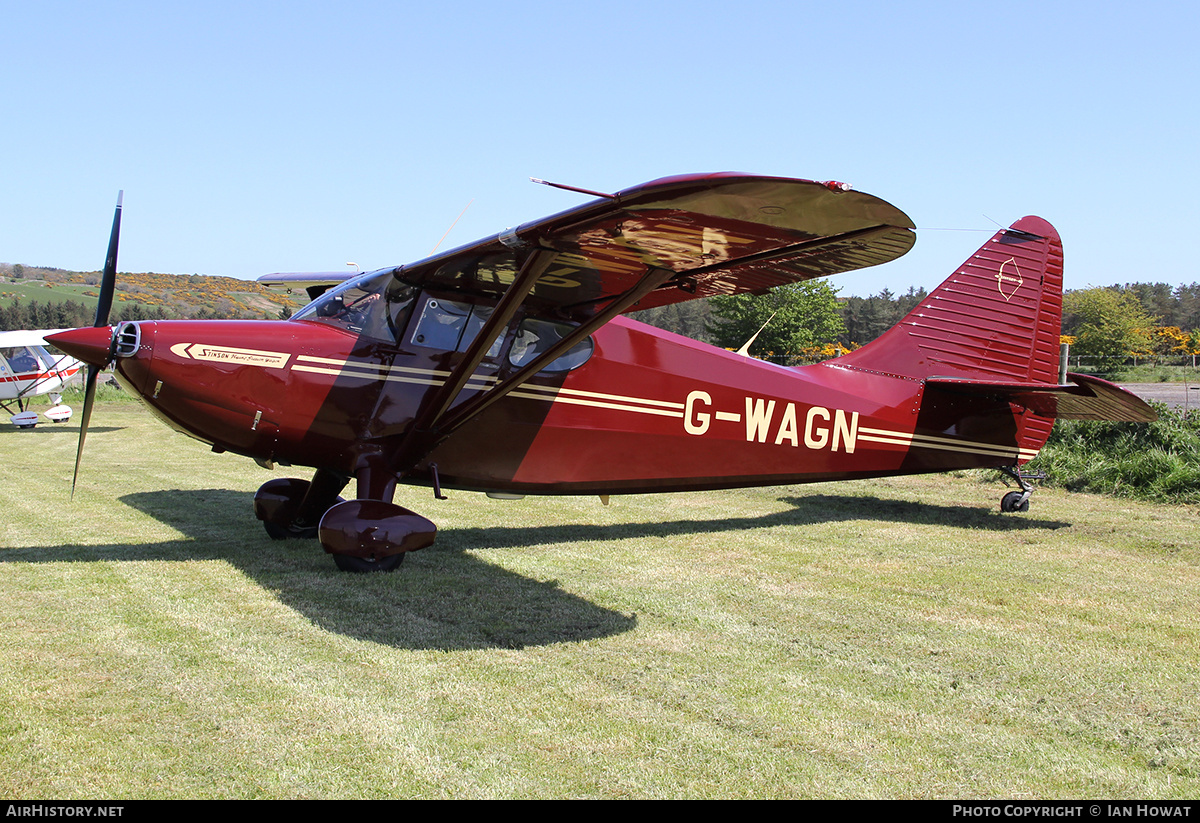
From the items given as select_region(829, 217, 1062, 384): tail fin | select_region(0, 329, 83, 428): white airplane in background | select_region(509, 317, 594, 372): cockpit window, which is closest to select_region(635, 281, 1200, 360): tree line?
select_region(0, 329, 83, 428): white airplane in background

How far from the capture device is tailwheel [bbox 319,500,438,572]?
18.9ft

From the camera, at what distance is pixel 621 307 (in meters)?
5.43

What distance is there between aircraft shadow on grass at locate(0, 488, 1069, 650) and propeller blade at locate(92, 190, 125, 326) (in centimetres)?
188

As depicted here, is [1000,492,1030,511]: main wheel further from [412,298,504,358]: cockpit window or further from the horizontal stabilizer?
[412,298,504,358]: cockpit window

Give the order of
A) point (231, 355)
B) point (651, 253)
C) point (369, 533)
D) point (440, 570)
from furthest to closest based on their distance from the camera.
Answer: point (440, 570) < point (231, 355) < point (369, 533) < point (651, 253)

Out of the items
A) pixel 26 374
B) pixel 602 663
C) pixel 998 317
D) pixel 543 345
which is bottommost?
pixel 26 374

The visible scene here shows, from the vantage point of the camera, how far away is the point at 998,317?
923cm

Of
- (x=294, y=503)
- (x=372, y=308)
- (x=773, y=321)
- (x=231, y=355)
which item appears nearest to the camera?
(x=231, y=355)

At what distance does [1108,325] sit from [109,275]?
51.1 m

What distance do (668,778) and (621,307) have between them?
3.07m

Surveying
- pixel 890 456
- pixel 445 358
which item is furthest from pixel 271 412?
pixel 890 456

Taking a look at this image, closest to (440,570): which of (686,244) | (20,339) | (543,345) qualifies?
(543,345)

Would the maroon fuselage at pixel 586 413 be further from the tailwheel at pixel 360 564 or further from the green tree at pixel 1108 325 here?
the green tree at pixel 1108 325

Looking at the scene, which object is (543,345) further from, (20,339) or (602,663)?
(20,339)
